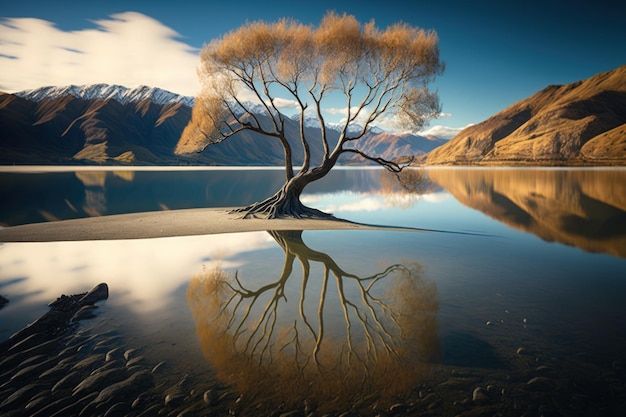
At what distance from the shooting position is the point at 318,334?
6.84 m

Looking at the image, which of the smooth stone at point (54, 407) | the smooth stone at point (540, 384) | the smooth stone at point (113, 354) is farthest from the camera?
the smooth stone at point (113, 354)

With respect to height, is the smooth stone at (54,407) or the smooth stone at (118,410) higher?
the smooth stone at (54,407)

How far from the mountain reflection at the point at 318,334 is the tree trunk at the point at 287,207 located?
1301 centimetres

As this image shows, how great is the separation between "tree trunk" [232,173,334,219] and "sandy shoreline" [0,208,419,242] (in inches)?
45.7

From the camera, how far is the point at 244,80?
25438mm

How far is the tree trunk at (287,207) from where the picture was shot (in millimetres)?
24047

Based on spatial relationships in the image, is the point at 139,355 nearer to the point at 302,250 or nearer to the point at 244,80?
the point at 302,250

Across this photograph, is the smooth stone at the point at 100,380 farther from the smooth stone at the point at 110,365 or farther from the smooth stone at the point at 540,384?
the smooth stone at the point at 540,384

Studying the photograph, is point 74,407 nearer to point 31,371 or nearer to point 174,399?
point 174,399

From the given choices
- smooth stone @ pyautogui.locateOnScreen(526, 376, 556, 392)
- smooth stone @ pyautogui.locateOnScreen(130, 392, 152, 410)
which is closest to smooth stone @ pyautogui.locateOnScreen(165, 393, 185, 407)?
smooth stone @ pyautogui.locateOnScreen(130, 392, 152, 410)

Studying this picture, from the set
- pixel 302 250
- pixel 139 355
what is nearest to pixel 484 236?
pixel 302 250

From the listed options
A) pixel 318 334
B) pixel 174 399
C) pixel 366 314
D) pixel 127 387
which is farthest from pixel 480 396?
pixel 127 387

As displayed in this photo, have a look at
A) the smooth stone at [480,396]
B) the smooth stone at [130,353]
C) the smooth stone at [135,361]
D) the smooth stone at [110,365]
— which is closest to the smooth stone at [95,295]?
the smooth stone at [130,353]

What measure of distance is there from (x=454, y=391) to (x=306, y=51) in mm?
24019
